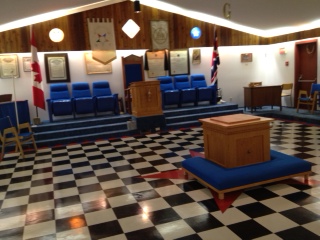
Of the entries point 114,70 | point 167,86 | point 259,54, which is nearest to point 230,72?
point 259,54

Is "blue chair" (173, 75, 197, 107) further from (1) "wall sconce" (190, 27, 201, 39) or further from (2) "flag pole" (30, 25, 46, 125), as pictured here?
(2) "flag pole" (30, 25, 46, 125)

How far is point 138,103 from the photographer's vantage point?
6922 mm

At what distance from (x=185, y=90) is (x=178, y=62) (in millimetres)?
1081

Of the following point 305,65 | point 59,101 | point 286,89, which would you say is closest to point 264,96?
point 286,89

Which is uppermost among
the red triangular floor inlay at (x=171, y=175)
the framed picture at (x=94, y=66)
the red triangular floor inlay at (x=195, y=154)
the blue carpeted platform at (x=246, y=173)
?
the framed picture at (x=94, y=66)

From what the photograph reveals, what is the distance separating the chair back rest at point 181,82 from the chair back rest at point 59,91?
3107 mm

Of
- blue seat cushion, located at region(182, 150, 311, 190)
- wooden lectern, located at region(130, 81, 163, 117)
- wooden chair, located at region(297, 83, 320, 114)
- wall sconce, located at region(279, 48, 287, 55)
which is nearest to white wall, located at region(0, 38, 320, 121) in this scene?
wall sconce, located at region(279, 48, 287, 55)

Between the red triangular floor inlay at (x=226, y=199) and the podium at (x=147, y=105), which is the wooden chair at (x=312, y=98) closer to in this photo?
the podium at (x=147, y=105)

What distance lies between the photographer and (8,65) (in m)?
7.50

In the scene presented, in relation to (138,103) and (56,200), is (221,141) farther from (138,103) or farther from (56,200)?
(138,103)

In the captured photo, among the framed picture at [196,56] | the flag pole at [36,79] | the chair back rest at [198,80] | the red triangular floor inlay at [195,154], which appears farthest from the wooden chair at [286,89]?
the flag pole at [36,79]

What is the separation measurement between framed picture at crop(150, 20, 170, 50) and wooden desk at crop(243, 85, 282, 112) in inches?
110

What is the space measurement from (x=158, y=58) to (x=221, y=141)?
5766 millimetres

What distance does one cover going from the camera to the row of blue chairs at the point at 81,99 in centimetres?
748
